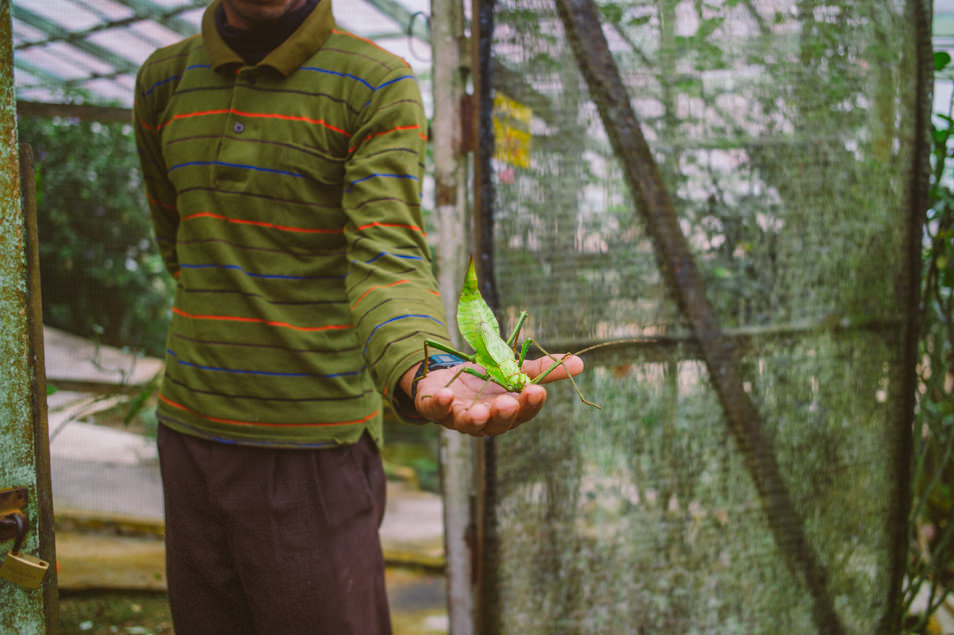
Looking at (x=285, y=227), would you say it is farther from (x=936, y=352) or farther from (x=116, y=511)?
(x=116, y=511)

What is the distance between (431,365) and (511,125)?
105 cm

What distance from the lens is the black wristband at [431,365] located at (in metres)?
1.08

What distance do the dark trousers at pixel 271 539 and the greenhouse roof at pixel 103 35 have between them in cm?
198

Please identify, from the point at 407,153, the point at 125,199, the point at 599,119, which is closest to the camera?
the point at 407,153

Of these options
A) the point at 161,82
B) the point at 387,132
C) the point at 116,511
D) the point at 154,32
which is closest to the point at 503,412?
the point at 387,132

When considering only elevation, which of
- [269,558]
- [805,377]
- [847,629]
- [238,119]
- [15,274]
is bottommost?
[847,629]

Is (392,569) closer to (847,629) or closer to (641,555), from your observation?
(641,555)

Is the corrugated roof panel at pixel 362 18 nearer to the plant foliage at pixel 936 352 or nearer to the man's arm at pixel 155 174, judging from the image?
the man's arm at pixel 155 174

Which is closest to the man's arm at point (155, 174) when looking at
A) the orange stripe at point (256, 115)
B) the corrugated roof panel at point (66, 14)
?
the orange stripe at point (256, 115)

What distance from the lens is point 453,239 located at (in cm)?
204

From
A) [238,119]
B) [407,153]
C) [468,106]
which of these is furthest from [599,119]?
[238,119]

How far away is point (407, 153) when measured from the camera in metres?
1.36

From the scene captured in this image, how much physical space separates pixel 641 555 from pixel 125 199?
4.53 meters

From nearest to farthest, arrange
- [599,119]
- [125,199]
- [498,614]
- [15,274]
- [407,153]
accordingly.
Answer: [15,274], [407,153], [599,119], [498,614], [125,199]
